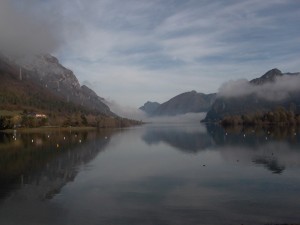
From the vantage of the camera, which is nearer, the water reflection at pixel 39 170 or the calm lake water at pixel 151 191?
the calm lake water at pixel 151 191

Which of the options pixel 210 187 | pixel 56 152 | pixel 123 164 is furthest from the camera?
pixel 56 152

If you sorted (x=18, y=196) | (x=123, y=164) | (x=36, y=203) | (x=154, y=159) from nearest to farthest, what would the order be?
(x=36, y=203) → (x=18, y=196) → (x=123, y=164) → (x=154, y=159)

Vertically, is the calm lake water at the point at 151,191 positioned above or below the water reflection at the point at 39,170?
below

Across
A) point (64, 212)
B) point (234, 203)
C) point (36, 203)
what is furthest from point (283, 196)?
point (36, 203)

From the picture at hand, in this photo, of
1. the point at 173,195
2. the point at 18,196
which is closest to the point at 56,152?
the point at 18,196

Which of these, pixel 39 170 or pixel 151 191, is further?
pixel 39 170

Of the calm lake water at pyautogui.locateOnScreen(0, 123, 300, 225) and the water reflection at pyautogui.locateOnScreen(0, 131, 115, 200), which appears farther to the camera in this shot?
the water reflection at pyautogui.locateOnScreen(0, 131, 115, 200)

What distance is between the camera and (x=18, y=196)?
180ft

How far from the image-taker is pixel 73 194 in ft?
183

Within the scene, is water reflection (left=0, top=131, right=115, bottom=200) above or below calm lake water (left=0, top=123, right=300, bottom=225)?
above

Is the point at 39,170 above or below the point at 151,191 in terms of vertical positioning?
above

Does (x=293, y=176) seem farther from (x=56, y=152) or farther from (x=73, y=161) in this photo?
(x=56, y=152)

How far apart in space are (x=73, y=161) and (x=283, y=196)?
55440 millimetres

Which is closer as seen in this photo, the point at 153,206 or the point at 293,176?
the point at 153,206
